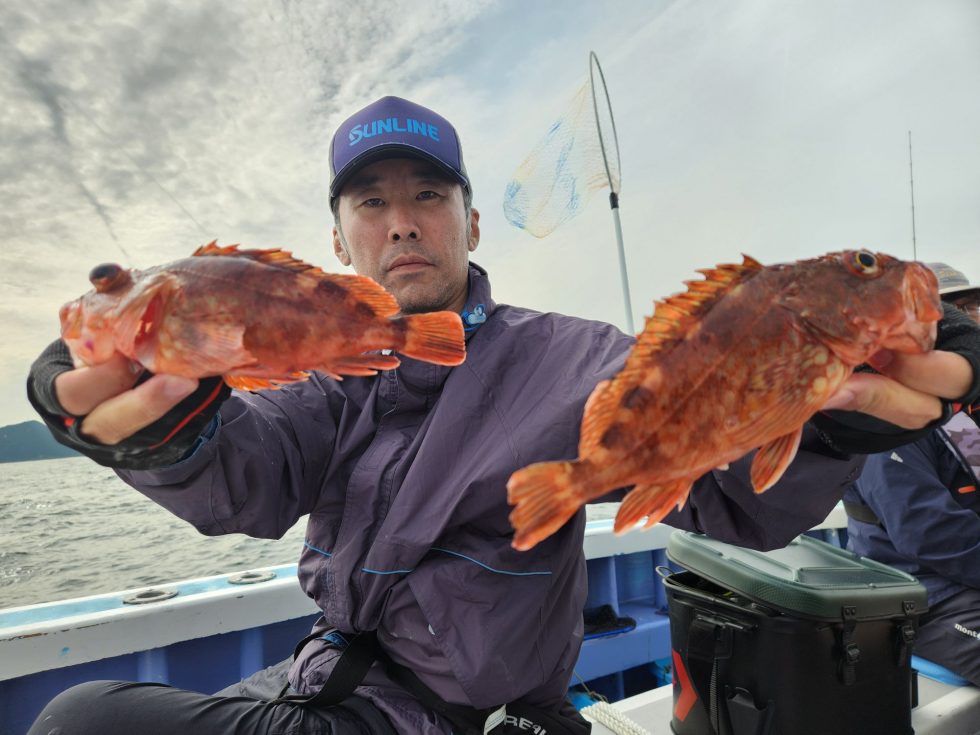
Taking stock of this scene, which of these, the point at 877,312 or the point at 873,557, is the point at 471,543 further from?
the point at 873,557

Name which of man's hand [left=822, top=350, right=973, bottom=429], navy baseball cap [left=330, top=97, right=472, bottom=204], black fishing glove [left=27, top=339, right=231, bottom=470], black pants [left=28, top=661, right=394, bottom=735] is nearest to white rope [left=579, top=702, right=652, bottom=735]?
black pants [left=28, top=661, right=394, bottom=735]

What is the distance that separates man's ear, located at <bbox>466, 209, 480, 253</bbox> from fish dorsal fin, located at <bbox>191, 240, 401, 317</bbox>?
2.15m

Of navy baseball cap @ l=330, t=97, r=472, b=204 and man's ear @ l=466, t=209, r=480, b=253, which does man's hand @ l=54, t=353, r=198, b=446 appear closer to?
navy baseball cap @ l=330, t=97, r=472, b=204

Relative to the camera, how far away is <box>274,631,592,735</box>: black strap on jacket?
231 centimetres

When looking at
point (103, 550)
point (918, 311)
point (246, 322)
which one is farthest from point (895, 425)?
point (103, 550)

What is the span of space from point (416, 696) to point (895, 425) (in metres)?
Result: 2.13

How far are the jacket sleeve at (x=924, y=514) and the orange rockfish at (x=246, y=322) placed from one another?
4088 mm

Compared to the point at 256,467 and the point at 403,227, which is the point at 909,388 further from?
the point at 256,467

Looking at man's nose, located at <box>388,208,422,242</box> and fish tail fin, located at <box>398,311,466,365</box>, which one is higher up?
man's nose, located at <box>388,208,422,242</box>

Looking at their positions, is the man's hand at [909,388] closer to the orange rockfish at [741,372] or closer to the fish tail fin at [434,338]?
the orange rockfish at [741,372]

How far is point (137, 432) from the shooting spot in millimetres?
1521

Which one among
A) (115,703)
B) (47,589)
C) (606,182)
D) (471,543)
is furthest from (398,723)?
(47,589)

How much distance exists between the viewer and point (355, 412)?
2.97m

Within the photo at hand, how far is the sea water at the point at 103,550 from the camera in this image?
1315 cm
